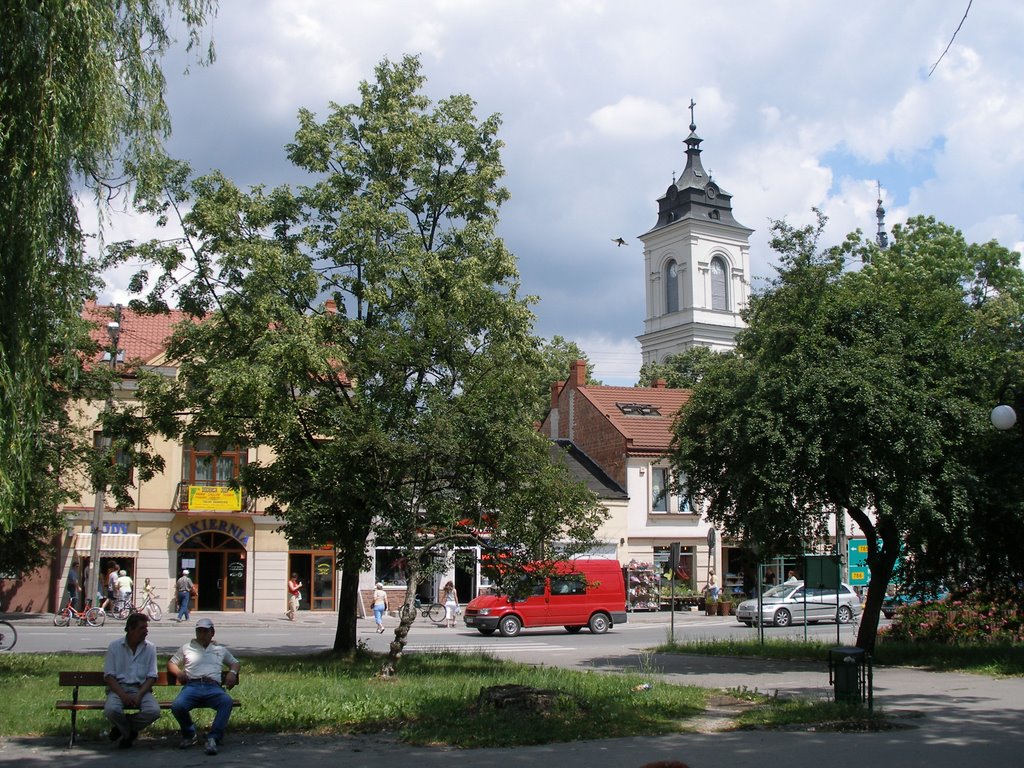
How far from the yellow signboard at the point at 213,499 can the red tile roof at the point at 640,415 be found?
17269 millimetres

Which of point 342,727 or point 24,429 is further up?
point 24,429

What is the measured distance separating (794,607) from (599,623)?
7697 mm

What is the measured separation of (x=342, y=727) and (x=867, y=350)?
11.9 meters

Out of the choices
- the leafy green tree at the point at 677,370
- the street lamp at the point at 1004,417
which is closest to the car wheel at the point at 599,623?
the street lamp at the point at 1004,417

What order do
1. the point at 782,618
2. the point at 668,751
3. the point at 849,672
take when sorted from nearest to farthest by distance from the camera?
the point at 668,751 < the point at 849,672 < the point at 782,618

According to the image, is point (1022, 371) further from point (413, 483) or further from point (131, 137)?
point (131, 137)

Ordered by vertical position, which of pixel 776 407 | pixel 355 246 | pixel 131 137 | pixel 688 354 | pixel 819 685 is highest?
pixel 688 354

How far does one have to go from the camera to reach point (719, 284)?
90.6 meters

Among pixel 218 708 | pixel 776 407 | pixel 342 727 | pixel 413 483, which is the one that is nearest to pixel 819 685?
pixel 776 407

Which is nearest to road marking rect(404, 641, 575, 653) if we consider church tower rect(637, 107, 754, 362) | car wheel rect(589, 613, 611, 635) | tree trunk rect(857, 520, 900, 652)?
car wheel rect(589, 613, 611, 635)

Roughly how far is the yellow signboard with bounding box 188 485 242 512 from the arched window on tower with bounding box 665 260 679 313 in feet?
191

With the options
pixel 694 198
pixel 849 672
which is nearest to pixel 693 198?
pixel 694 198

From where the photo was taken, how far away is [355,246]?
64.5 feet

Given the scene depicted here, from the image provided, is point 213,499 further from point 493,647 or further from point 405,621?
point 405,621
